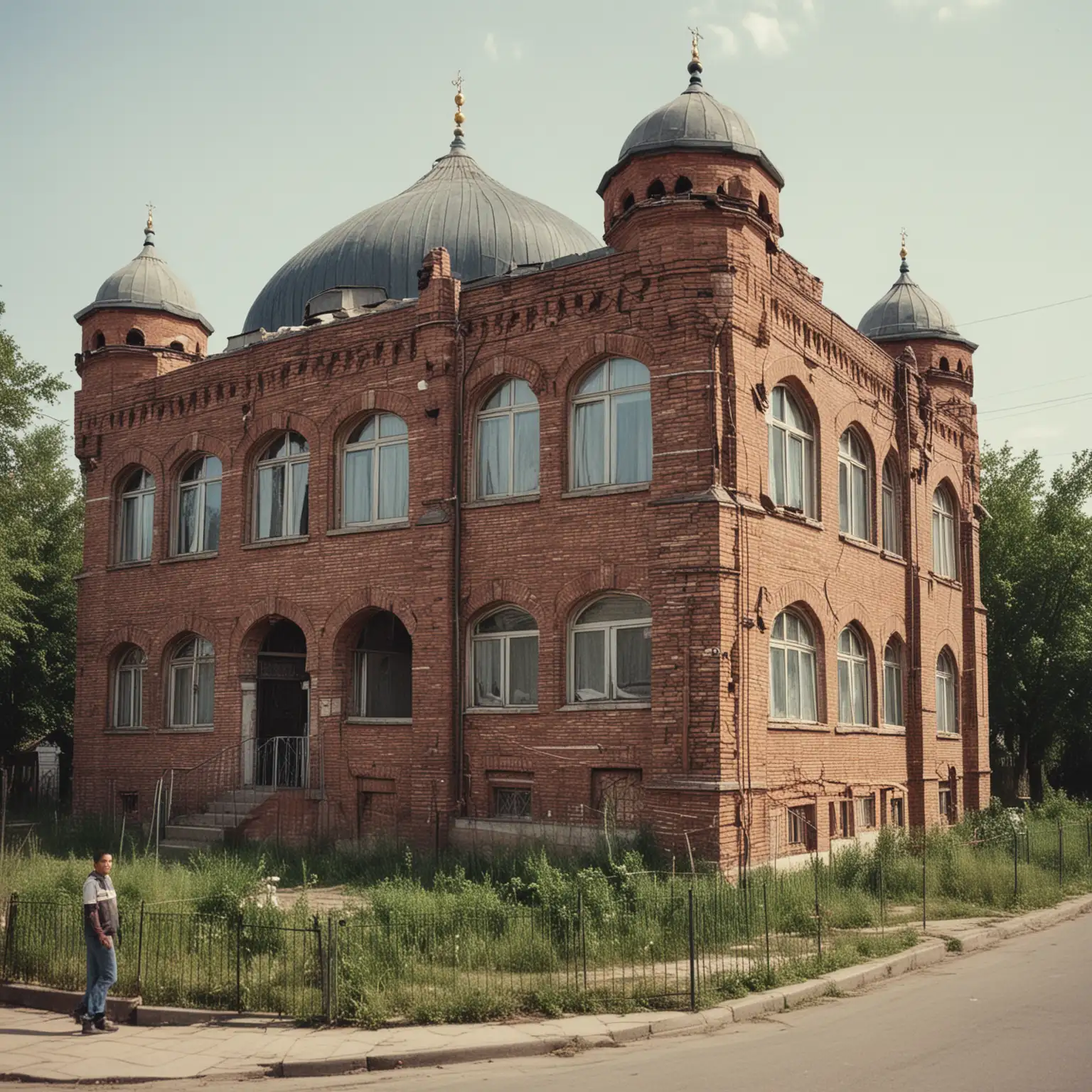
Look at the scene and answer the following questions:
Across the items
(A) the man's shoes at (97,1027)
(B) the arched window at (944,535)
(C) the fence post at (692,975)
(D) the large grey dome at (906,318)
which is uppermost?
(D) the large grey dome at (906,318)

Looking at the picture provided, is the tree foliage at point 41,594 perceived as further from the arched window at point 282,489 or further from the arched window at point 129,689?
the arched window at point 282,489

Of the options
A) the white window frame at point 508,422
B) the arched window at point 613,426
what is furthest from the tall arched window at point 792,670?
the white window frame at point 508,422

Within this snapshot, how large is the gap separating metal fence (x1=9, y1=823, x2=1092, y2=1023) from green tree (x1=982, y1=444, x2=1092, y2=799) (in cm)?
2341

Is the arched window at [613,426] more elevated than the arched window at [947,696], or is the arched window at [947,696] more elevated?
the arched window at [613,426]

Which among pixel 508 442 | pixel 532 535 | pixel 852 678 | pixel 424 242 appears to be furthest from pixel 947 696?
pixel 424 242

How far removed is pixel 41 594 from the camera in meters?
36.5

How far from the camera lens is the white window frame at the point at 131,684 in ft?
88.7

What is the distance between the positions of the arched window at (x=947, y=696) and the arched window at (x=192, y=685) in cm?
1552

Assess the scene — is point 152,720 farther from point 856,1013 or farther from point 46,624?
point 856,1013

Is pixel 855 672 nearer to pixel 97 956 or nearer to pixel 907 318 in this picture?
pixel 907 318

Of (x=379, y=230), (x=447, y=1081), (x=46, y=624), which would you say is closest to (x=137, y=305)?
(x=379, y=230)

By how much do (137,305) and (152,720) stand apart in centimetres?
888

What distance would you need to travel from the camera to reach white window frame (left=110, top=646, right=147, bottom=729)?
2705 cm

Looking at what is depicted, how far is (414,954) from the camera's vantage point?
12414mm
